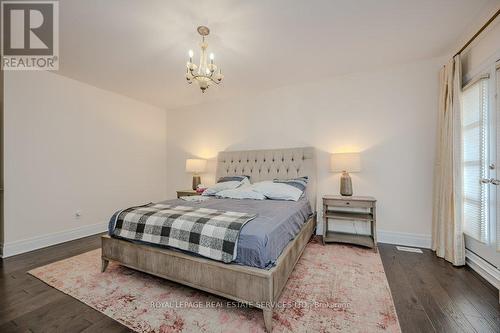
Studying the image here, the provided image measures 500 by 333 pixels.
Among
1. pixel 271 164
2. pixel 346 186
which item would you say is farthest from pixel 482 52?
pixel 271 164

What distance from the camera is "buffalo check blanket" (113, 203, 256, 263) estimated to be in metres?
1.68

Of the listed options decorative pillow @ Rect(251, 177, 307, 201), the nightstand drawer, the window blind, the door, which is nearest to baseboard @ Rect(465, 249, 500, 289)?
the door

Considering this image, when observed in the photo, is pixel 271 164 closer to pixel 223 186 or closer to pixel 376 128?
pixel 223 186

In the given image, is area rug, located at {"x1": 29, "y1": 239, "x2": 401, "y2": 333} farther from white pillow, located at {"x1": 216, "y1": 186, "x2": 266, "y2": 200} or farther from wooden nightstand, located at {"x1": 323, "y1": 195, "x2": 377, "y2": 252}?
white pillow, located at {"x1": 216, "y1": 186, "x2": 266, "y2": 200}

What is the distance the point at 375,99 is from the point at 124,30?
344 cm

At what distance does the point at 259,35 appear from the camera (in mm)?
2375

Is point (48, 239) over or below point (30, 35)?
below

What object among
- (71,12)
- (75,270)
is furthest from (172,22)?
(75,270)

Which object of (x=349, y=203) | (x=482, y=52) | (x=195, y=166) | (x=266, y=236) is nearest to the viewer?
(x=266, y=236)

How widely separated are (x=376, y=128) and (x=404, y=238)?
65.5 inches

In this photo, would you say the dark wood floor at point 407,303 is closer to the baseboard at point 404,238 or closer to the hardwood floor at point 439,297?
the hardwood floor at point 439,297

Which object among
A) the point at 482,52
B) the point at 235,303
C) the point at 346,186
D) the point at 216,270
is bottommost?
the point at 235,303

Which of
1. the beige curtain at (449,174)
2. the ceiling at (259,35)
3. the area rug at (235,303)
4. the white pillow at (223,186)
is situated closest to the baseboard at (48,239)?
the area rug at (235,303)

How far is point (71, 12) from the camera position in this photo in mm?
2014
